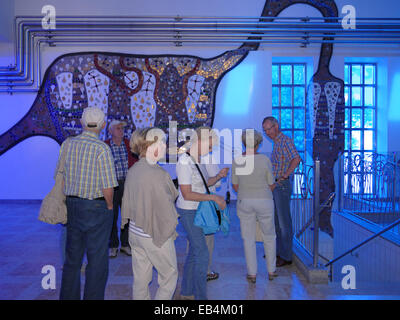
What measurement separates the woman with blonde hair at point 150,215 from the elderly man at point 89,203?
19 cm

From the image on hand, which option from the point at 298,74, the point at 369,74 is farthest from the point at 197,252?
the point at 369,74

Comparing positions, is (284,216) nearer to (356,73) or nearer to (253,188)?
(253,188)

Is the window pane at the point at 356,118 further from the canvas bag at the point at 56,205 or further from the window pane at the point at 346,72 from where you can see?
the canvas bag at the point at 56,205

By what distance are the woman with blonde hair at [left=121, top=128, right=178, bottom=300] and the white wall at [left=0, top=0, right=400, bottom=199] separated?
208 inches

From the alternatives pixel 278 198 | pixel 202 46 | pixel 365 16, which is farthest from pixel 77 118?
pixel 365 16

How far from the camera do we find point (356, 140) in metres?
8.48

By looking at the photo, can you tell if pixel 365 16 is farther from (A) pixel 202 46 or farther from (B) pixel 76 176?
(B) pixel 76 176

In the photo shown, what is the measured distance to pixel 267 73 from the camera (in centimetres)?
756

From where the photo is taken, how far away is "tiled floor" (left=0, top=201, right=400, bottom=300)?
3.21m

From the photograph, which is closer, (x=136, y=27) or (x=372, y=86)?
(x=136, y=27)

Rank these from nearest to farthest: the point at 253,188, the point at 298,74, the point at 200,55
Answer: the point at 253,188
the point at 200,55
the point at 298,74

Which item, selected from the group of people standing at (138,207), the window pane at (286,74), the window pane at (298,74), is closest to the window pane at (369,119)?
the window pane at (298,74)

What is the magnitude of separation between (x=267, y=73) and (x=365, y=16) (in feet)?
7.79

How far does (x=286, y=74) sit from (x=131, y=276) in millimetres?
6257
